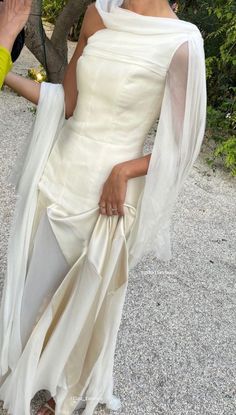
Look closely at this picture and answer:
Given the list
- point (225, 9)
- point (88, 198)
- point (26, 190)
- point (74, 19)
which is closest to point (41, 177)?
point (26, 190)

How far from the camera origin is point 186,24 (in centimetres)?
151

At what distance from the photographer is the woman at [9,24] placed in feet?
3.87

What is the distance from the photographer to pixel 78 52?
5.61 feet

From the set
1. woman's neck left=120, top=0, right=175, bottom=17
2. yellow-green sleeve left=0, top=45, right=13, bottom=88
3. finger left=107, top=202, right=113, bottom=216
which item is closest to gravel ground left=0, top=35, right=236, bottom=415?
finger left=107, top=202, right=113, bottom=216

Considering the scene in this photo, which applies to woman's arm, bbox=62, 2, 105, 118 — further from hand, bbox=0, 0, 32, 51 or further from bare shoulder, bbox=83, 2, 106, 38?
hand, bbox=0, 0, 32, 51

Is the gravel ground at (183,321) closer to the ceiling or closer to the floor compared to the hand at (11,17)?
closer to the floor

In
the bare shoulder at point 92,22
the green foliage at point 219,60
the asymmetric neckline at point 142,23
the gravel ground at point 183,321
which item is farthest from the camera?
the green foliage at point 219,60

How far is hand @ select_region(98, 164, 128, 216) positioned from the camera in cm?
158

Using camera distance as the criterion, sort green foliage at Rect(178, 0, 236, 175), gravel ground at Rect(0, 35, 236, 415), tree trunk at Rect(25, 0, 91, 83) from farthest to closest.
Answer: green foliage at Rect(178, 0, 236, 175) → tree trunk at Rect(25, 0, 91, 83) → gravel ground at Rect(0, 35, 236, 415)

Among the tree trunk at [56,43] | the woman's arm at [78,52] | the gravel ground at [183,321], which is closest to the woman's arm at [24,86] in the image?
the woman's arm at [78,52]

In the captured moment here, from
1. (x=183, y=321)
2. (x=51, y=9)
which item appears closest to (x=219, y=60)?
(x=183, y=321)

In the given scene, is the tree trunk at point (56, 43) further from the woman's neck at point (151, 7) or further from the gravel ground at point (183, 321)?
the woman's neck at point (151, 7)

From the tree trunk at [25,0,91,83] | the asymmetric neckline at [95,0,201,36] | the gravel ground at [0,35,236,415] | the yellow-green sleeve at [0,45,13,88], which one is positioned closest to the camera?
the yellow-green sleeve at [0,45,13,88]

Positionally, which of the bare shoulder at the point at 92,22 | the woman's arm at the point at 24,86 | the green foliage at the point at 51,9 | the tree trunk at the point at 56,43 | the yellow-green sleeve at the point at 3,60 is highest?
the yellow-green sleeve at the point at 3,60
